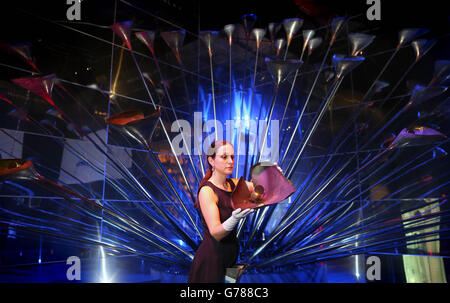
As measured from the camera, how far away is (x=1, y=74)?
461 cm

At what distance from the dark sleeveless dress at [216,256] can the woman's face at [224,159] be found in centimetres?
15

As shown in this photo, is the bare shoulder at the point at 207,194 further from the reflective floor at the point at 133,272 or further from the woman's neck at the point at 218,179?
the reflective floor at the point at 133,272

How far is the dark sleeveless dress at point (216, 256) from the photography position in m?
2.48

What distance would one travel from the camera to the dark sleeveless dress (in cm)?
248

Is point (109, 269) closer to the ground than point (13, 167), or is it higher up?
closer to the ground

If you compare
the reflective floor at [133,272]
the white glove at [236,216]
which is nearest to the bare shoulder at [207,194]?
the white glove at [236,216]

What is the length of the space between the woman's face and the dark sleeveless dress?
0.15m

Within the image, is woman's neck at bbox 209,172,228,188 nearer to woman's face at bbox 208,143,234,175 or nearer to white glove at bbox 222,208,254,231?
woman's face at bbox 208,143,234,175

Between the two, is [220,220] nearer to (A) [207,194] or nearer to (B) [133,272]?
(A) [207,194]

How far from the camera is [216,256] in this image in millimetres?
2494

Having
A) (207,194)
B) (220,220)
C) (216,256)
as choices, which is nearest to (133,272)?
(216,256)

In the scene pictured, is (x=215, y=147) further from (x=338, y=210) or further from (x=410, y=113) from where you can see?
(x=410, y=113)
